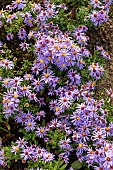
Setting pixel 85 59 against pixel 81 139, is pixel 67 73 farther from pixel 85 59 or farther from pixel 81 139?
pixel 81 139

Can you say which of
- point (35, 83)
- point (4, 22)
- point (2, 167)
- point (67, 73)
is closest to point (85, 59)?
point (67, 73)

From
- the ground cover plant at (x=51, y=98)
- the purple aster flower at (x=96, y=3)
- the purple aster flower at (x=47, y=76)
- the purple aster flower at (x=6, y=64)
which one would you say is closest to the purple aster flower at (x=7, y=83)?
the ground cover plant at (x=51, y=98)

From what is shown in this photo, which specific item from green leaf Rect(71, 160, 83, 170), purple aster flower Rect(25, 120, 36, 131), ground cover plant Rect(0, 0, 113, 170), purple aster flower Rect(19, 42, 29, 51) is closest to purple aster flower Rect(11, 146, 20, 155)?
ground cover plant Rect(0, 0, 113, 170)

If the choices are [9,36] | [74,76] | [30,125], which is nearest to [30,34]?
[9,36]

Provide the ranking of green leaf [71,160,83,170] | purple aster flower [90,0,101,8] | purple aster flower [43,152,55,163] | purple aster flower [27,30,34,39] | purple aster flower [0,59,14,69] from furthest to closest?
1. purple aster flower [90,0,101,8]
2. purple aster flower [27,30,34,39]
3. purple aster flower [0,59,14,69]
4. green leaf [71,160,83,170]
5. purple aster flower [43,152,55,163]

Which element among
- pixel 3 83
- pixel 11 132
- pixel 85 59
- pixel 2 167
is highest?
pixel 85 59

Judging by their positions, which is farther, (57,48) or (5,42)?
(5,42)

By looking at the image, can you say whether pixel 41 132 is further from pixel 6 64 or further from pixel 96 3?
pixel 96 3

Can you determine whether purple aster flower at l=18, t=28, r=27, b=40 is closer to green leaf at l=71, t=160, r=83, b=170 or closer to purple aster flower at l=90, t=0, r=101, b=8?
purple aster flower at l=90, t=0, r=101, b=8
